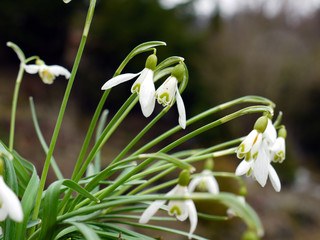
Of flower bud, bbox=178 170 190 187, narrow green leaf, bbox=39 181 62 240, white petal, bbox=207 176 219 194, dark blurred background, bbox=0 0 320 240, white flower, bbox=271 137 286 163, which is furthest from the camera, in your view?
dark blurred background, bbox=0 0 320 240

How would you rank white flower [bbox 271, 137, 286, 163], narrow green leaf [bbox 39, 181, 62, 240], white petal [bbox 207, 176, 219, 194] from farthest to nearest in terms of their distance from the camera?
white petal [bbox 207, 176, 219, 194] < white flower [bbox 271, 137, 286, 163] < narrow green leaf [bbox 39, 181, 62, 240]

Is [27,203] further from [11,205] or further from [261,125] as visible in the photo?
[261,125]

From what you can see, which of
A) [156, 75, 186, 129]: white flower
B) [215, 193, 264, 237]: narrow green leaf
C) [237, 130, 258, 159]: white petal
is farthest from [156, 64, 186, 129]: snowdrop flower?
[215, 193, 264, 237]: narrow green leaf

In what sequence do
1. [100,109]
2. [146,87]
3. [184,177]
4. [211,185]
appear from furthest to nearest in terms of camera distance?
1. [211,185]
2. [100,109]
3. [146,87]
4. [184,177]

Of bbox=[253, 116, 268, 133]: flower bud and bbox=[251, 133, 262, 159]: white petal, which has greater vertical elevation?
bbox=[253, 116, 268, 133]: flower bud

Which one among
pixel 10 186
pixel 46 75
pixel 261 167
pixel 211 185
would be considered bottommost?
pixel 10 186

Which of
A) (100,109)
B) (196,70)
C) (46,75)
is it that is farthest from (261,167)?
(196,70)

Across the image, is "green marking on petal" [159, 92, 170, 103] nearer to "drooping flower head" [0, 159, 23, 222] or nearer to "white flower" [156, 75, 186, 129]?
"white flower" [156, 75, 186, 129]
